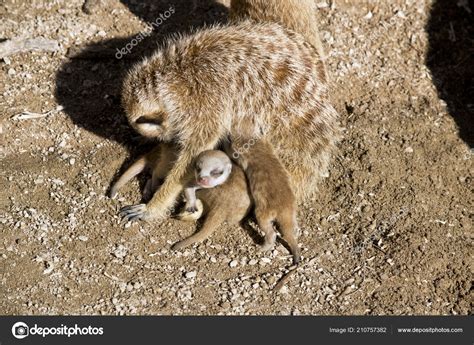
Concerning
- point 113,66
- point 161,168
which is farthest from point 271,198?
point 113,66

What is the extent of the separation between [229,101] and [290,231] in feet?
2.65

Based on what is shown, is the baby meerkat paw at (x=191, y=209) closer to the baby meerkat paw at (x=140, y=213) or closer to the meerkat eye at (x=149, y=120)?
the baby meerkat paw at (x=140, y=213)

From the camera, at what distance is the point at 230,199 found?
13.1ft

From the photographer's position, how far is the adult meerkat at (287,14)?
4.73m

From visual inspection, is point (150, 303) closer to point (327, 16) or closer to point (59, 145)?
point (59, 145)

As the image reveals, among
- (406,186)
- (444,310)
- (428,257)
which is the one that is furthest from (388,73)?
(444,310)

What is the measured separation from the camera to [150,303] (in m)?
3.73

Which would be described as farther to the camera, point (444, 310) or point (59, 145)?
point (59, 145)

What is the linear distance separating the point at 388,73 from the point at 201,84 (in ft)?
5.06

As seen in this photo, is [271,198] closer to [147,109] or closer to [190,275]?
[190,275]
